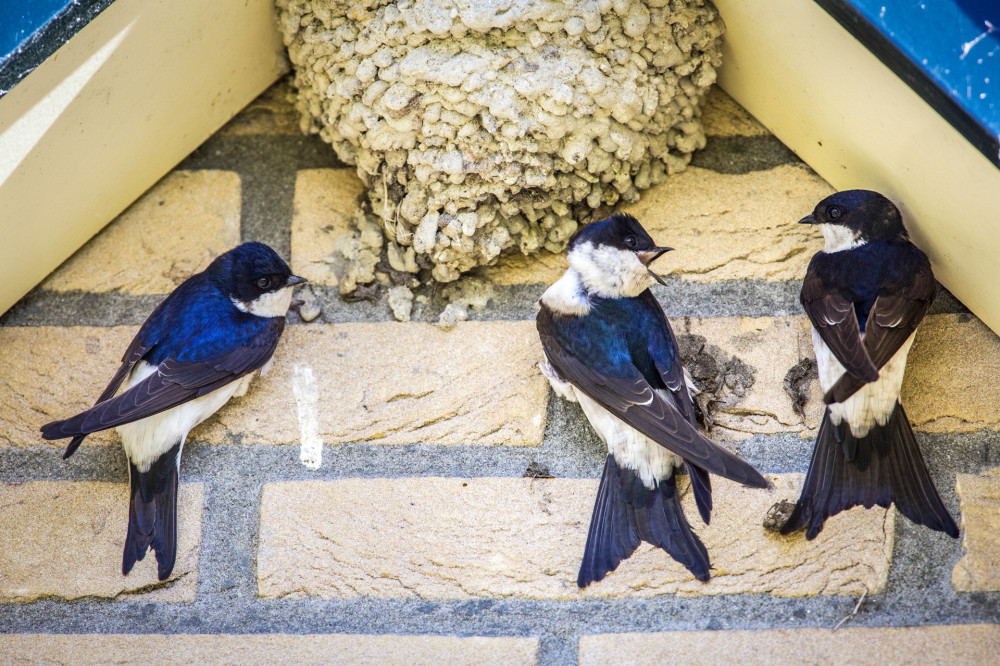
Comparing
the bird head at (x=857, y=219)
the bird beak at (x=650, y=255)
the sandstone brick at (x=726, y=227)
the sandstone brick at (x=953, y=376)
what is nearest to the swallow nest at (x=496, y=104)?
the sandstone brick at (x=726, y=227)

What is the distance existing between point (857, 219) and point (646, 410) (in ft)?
1.36

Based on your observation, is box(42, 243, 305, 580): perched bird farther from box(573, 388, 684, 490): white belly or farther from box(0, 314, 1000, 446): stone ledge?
box(573, 388, 684, 490): white belly

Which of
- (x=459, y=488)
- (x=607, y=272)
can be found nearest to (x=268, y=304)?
(x=459, y=488)

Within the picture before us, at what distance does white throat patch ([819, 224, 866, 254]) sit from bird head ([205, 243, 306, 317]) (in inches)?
29.9

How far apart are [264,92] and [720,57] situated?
2.41 feet

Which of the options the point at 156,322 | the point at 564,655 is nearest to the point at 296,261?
the point at 156,322

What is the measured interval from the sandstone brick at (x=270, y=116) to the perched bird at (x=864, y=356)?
83 cm

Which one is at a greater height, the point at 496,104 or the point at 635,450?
the point at 496,104

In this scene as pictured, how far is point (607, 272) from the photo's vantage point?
167cm

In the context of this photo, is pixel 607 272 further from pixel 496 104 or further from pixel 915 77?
pixel 915 77

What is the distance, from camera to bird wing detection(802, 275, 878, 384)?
1.42m

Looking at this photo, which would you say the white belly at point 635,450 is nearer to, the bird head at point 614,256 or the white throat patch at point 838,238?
the bird head at point 614,256

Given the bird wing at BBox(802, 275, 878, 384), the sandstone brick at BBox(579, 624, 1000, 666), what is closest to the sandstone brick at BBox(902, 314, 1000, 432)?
the bird wing at BBox(802, 275, 878, 384)

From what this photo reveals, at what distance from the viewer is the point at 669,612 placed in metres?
1.41
